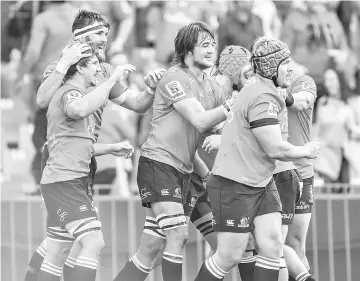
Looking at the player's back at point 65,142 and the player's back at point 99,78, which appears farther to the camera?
the player's back at point 99,78

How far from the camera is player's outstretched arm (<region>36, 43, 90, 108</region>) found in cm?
869

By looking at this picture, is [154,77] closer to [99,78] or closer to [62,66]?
[99,78]

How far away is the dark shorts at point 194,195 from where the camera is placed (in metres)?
9.36

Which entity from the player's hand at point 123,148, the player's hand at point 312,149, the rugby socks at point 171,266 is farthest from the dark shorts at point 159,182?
the player's hand at point 312,149

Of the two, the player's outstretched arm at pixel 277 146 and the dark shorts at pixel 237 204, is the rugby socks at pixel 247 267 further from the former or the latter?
the player's outstretched arm at pixel 277 146

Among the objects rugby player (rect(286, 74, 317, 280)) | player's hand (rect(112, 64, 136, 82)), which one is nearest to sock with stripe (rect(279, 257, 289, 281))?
rugby player (rect(286, 74, 317, 280))

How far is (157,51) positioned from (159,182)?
5310mm

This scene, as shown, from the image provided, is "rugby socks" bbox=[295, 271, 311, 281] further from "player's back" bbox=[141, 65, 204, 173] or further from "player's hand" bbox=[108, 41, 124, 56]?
"player's hand" bbox=[108, 41, 124, 56]

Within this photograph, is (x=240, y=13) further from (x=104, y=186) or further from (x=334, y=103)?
(x=104, y=186)

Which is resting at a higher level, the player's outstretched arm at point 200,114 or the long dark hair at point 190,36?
the long dark hair at point 190,36

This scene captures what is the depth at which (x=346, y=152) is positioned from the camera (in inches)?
531

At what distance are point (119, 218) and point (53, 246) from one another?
1.88 meters

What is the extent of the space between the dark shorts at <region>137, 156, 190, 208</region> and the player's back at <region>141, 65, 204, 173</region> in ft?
0.17

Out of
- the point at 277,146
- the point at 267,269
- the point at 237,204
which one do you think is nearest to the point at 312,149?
the point at 277,146
